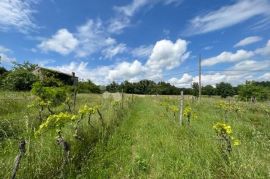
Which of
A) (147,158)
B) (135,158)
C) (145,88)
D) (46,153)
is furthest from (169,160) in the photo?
(145,88)

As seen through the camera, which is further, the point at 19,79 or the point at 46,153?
the point at 19,79

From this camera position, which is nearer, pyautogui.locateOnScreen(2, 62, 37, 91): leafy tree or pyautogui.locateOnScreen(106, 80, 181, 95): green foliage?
pyautogui.locateOnScreen(2, 62, 37, 91): leafy tree

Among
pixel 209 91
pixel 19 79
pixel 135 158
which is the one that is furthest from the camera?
pixel 209 91

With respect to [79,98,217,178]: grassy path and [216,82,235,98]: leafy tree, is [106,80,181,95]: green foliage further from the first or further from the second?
[79,98,217,178]: grassy path

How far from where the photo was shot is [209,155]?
516cm

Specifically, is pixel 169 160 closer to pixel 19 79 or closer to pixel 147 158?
pixel 147 158

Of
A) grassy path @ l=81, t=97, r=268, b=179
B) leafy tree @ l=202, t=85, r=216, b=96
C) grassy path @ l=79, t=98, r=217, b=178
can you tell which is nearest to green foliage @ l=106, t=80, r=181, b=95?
leafy tree @ l=202, t=85, r=216, b=96

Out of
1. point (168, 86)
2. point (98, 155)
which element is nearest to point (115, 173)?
point (98, 155)

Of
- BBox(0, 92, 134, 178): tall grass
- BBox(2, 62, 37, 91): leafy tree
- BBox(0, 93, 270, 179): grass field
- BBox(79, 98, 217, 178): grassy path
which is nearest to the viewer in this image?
BBox(0, 92, 134, 178): tall grass

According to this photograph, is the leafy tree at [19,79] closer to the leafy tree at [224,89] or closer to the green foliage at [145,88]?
the green foliage at [145,88]

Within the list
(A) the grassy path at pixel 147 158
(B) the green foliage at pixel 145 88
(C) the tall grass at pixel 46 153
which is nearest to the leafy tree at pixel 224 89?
(B) the green foliage at pixel 145 88

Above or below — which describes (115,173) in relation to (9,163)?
below

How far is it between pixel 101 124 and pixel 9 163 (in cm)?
477

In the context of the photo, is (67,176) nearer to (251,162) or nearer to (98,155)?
(98,155)
